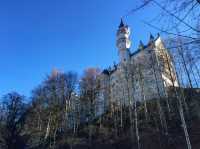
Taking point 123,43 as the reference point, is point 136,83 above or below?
below

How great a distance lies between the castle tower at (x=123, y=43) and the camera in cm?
4891

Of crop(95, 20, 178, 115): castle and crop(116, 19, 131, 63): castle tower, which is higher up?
crop(116, 19, 131, 63): castle tower

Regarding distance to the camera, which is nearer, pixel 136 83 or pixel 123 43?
pixel 136 83

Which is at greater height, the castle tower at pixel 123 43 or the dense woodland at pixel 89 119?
the castle tower at pixel 123 43

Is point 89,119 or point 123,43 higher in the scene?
point 123,43

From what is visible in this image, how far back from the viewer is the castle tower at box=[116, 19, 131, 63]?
160 ft

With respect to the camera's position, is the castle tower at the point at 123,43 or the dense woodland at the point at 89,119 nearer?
the dense woodland at the point at 89,119

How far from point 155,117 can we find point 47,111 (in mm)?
15061

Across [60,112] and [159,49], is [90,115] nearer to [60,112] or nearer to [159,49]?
[60,112]

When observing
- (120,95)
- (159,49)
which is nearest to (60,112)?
(120,95)

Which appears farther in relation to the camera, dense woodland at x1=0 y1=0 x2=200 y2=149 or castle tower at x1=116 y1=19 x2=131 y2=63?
castle tower at x1=116 y1=19 x2=131 y2=63

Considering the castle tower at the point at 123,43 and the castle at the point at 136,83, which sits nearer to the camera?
the castle at the point at 136,83

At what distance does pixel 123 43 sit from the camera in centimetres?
4997

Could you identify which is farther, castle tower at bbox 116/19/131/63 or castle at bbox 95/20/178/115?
castle tower at bbox 116/19/131/63
